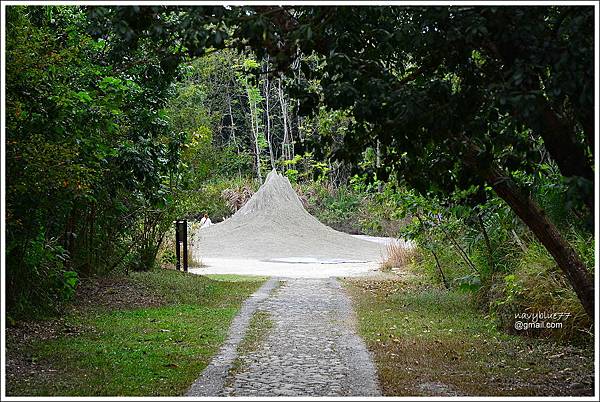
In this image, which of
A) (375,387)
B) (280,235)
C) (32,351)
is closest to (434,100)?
(375,387)

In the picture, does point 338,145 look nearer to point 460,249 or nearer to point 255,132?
point 460,249

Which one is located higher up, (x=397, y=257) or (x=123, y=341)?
(x=397, y=257)

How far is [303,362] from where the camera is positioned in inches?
290

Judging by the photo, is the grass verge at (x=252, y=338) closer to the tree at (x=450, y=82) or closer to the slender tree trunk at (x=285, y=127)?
the tree at (x=450, y=82)

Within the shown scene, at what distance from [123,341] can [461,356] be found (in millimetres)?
3621

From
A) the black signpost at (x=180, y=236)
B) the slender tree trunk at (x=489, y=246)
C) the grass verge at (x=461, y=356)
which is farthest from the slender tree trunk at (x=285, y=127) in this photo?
the slender tree trunk at (x=489, y=246)

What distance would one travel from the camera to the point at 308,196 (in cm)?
4019

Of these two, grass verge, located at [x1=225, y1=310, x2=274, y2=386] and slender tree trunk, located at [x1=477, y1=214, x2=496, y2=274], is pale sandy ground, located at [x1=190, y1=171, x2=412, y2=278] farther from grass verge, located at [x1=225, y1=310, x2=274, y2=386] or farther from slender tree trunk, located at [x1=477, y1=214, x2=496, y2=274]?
slender tree trunk, located at [x1=477, y1=214, x2=496, y2=274]

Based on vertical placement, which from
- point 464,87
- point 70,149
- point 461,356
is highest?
point 464,87

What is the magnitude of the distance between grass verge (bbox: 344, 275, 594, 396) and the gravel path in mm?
201

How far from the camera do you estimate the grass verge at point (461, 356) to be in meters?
6.34

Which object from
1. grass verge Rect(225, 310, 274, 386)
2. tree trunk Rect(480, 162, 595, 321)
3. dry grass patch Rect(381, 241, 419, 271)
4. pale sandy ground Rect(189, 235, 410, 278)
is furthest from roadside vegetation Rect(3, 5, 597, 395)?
dry grass patch Rect(381, 241, 419, 271)

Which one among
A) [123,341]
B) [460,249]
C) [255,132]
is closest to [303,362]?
[123,341]

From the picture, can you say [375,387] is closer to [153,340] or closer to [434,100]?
[434,100]
